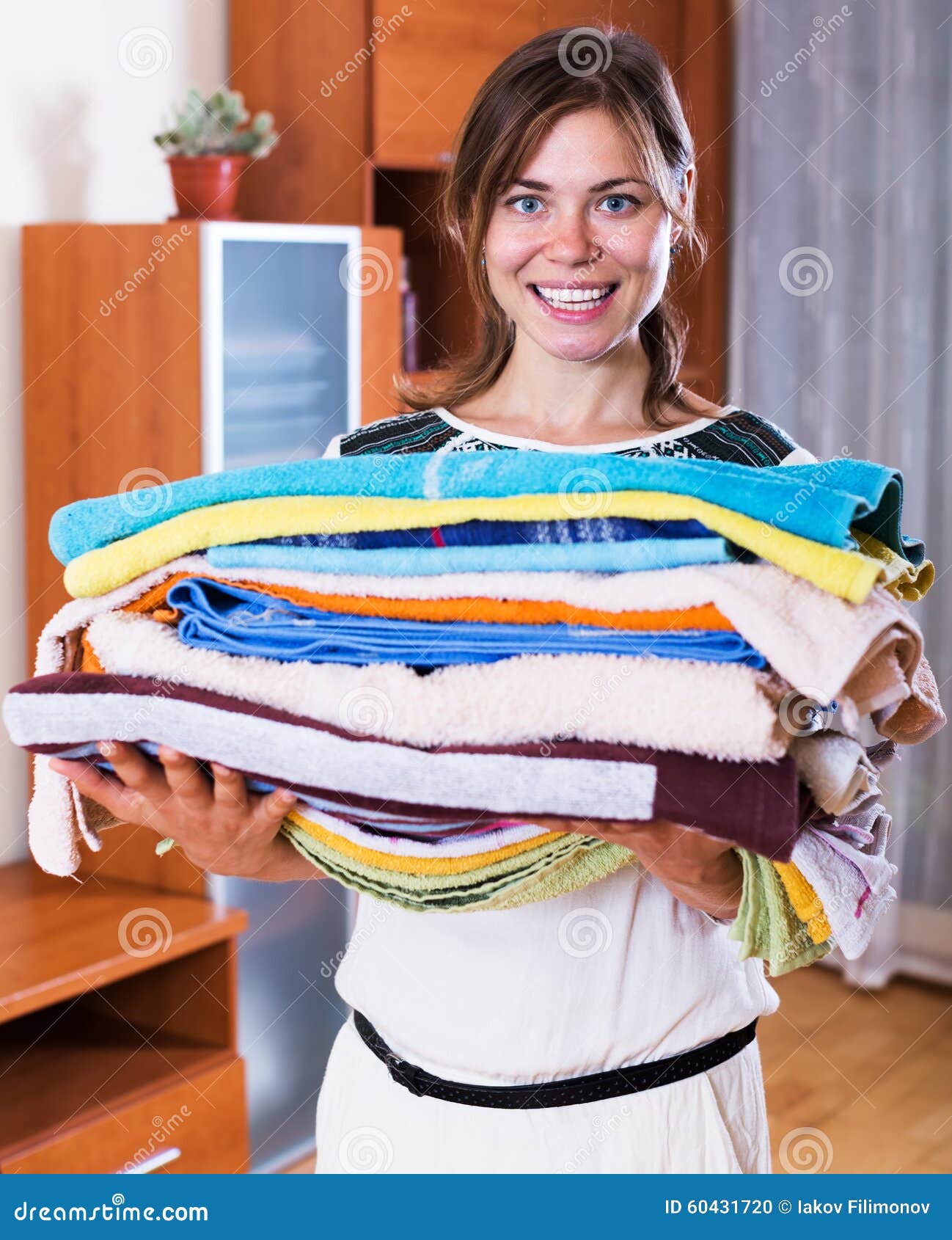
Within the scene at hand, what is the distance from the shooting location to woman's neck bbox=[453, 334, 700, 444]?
1.16 metres

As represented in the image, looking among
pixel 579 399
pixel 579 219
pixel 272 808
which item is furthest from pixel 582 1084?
pixel 579 219

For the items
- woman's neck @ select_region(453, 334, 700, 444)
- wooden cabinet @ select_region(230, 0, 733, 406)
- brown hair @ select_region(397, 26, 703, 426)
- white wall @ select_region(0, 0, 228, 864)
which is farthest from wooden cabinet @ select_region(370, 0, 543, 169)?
woman's neck @ select_region(453, 334, 700, 444)

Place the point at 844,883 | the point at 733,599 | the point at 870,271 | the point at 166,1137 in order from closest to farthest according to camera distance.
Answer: the point at 733,599 → the point at 844,883 → the point at 166,1137 → the point at 870,271

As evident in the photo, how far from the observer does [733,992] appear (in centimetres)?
104

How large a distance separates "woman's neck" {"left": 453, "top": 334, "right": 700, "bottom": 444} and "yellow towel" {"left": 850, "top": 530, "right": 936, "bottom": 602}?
299mm

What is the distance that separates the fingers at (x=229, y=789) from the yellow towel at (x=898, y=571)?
40 centimetres

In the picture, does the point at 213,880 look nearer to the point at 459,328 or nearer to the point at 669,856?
the point at 459,328

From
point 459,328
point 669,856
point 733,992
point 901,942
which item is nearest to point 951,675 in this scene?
point 901,942

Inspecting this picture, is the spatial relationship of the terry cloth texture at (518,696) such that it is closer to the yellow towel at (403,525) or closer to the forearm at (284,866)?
the yellow towel at (403,525)

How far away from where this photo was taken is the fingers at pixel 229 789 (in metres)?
0.85

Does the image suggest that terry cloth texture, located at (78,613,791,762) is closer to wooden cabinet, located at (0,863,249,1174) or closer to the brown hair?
the brown hair

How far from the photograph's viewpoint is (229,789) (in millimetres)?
862

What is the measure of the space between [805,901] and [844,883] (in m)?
0.03

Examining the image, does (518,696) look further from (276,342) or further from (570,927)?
(276,342)
